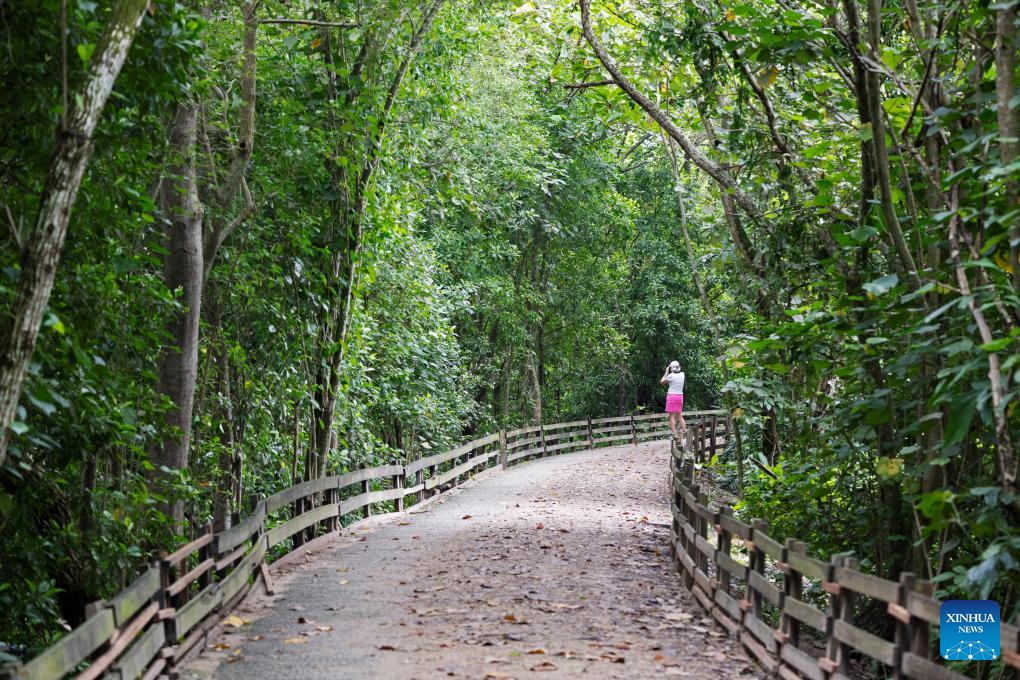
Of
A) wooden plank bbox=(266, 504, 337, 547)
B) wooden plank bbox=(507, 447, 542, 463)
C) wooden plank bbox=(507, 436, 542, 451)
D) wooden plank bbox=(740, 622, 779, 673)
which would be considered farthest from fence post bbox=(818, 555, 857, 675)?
wooden plank bbox=(507, 436, 542, 451)

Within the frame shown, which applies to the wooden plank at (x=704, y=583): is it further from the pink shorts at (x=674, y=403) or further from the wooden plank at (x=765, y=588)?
the pink shorts at (x=674, y=403)

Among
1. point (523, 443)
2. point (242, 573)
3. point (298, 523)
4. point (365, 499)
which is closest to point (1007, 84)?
point (242, 573)

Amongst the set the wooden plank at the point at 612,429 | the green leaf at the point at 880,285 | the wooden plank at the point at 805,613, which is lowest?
the wooden plank at the point at 805,613

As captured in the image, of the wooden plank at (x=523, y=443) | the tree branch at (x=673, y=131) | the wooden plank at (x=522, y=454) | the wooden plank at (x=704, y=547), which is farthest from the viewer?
the wooden plank at (x=523, y=443)

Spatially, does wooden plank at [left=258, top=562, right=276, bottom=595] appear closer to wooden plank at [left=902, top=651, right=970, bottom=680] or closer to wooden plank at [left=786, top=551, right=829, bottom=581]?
wooden plank at [left=786, top=551, right=829, bottom=581]

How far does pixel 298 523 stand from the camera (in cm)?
1252

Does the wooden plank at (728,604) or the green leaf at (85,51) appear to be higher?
the green leaf at (85,51)

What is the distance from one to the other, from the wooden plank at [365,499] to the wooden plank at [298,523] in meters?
0.65

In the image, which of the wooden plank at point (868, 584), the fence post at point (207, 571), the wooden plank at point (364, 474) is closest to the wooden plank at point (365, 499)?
the wooden plank at point (364, 474)

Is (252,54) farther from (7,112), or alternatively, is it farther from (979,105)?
(979,105)

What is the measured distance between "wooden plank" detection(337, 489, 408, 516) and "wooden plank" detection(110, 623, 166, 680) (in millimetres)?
7622

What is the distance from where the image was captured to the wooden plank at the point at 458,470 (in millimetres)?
19672

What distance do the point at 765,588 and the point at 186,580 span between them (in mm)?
4329

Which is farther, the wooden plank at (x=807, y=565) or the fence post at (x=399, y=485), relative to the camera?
the fence post at (x=399, y=485)
